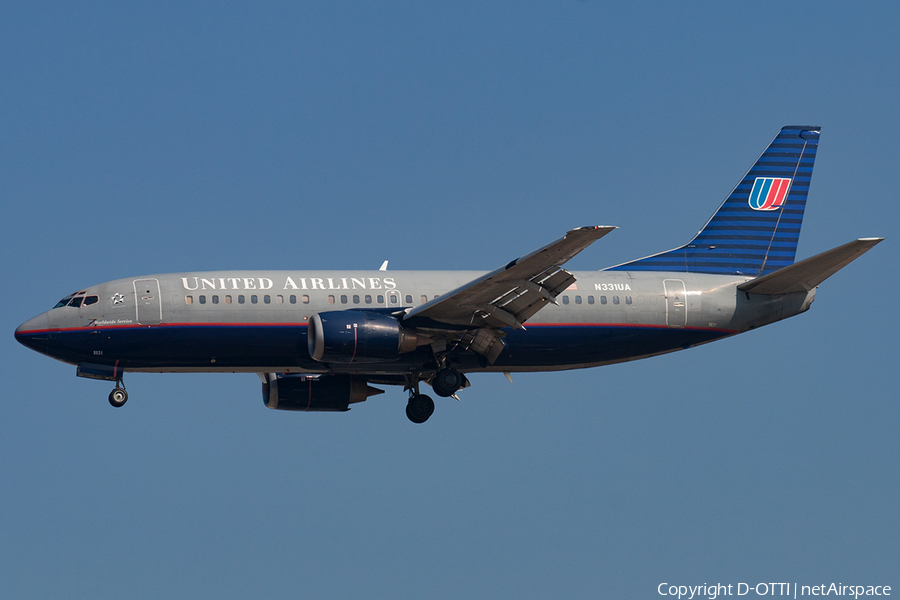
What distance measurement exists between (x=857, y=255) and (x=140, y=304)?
70.2 ft

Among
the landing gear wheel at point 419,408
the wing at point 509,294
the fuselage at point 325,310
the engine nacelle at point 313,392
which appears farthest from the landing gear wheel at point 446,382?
the engine nacelle at point 313,392

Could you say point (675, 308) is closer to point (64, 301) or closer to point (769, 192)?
point (769, 192)

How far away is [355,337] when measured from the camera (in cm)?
3456

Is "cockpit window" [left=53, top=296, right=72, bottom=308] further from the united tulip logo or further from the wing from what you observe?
the united tulip logo

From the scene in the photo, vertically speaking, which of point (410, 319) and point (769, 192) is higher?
point (769, 192)

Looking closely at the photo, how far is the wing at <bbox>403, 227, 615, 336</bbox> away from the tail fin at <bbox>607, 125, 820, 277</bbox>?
22.8 feet

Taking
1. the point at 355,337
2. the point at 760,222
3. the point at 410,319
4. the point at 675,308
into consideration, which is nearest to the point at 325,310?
the point at 355,337

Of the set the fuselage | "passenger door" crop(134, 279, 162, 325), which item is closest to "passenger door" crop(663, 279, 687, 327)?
the fuselage

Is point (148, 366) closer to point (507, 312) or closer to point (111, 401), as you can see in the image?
point (111, 401)

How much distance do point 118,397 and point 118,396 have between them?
0.04 metres

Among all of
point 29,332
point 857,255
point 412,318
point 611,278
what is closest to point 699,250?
point 611,278

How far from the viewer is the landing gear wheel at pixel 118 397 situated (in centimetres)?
3641

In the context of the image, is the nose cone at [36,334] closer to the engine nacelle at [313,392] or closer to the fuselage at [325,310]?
the fuselage at [325,310]

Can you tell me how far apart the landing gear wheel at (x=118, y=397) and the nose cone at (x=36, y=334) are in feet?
7.81
